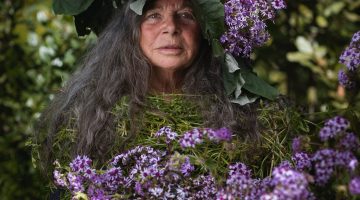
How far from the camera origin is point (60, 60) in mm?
3328

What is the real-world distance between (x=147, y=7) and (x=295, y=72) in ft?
4.95

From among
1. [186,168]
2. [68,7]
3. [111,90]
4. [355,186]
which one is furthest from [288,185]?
[68,7]

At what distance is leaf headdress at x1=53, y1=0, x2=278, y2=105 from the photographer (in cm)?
221

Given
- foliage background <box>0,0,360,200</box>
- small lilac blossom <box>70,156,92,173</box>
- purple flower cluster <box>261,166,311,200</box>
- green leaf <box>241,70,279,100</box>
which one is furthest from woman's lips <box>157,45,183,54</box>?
purple flower cluster <box>261,166,311,200</box>

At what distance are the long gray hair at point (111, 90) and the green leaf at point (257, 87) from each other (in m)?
0.08

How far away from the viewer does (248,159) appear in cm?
221

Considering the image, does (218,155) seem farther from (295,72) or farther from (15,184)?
(295,72)

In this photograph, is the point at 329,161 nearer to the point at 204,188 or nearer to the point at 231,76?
the point at 204,188

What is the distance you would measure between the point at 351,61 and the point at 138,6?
31.6 inches

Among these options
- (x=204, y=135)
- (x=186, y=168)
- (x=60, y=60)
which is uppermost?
(x=204, y=135)

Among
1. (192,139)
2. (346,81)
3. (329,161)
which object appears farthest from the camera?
(346,81)

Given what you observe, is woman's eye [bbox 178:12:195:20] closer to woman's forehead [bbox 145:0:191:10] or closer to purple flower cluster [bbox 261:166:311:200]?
woman's forehead [bbox 145:0:191:10]

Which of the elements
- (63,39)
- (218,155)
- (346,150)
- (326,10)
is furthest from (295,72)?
(346,150)

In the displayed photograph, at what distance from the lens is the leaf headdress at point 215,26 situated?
2205 millimetres
